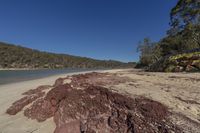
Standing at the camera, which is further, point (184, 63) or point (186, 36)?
point (186, 36)

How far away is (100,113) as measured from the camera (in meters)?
3.46

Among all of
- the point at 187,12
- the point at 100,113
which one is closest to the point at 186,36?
the point at 187,12

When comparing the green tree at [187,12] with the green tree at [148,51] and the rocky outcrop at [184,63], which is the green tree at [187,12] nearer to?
the rocky outcrop at [184,63]

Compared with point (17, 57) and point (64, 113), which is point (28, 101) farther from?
point (17, 57)

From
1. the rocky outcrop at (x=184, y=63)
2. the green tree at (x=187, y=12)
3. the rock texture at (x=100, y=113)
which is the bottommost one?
the rock texture at (x=100, y=113)

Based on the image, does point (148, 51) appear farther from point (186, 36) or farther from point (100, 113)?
Result: point (100, 113)

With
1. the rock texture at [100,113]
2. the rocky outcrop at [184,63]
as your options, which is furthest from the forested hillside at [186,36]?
the rock texture at [100,113]

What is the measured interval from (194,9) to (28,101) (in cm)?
2122

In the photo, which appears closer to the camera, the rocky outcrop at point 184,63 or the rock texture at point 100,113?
the rock texture at point 100,113

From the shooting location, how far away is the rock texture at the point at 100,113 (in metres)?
2.86

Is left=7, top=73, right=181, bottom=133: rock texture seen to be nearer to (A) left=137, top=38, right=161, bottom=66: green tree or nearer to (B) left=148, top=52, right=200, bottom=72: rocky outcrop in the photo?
(B) left=148, top=52, right=200, bottom=72: rocky outcrop

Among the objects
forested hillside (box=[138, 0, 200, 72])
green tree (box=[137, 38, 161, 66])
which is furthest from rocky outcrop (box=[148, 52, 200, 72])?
green tree (box=[137, 38, 161, 66])

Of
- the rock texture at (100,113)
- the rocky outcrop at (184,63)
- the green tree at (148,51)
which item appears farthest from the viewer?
the green tree at (148,51)

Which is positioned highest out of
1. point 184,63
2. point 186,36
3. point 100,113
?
point 186,36
